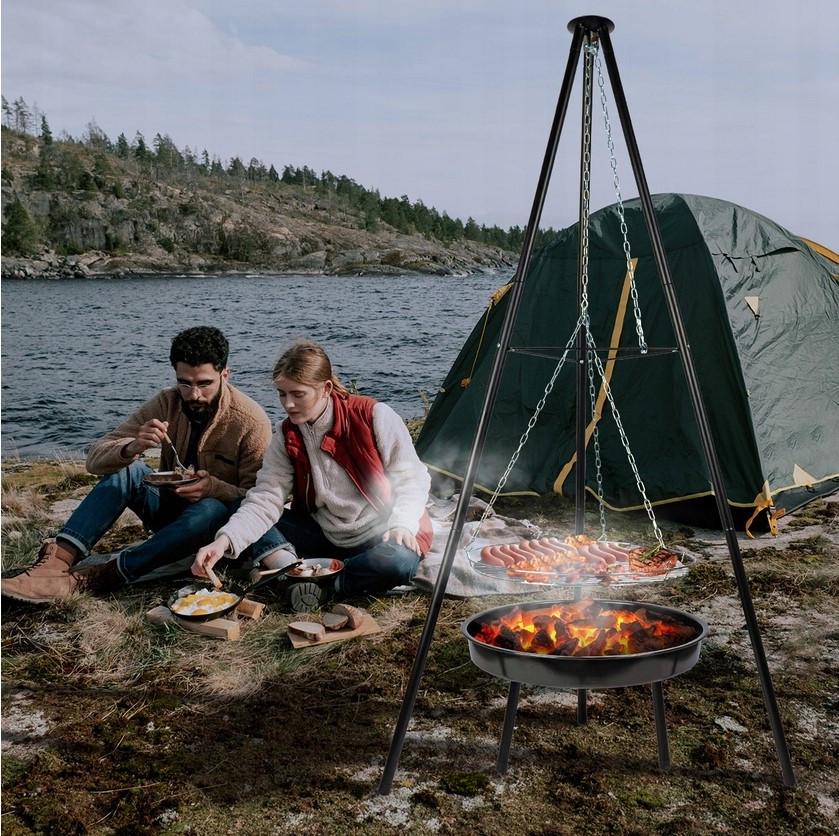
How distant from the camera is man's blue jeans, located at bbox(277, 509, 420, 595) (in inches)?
164

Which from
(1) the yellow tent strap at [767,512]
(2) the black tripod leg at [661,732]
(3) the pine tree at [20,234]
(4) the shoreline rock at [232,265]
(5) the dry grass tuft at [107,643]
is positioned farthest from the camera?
(3) the pine tree at [20,234]

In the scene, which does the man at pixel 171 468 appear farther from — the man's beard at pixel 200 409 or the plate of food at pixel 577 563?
the plate of food at pixel 577 563

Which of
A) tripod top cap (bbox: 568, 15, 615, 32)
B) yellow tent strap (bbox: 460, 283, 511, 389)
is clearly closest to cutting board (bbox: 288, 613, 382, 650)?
tripod top cap (bbox: 568, 15, 615, 32)

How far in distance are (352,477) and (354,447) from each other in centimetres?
15

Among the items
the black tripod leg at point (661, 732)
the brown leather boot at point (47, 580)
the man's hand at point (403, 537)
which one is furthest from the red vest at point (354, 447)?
the black tripod leg at point (661, 732)

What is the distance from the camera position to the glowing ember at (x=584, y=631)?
2.52 m

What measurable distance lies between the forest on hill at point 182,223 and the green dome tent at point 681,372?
63912 mm

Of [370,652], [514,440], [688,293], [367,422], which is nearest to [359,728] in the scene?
[370,652]

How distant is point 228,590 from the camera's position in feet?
14.1

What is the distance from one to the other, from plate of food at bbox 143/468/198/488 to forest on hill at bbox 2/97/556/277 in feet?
213

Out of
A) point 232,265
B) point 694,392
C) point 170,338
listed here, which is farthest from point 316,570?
point 232,265

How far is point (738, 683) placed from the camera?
10.9 ft

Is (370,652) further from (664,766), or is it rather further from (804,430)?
(804,430)

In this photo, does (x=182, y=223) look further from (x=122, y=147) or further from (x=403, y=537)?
(x=403, y=537)
